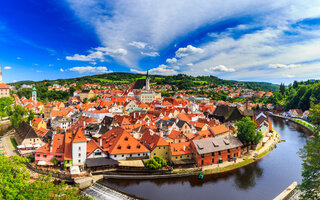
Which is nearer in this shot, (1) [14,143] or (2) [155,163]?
(2) [155,163]

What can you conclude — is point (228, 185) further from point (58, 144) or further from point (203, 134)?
point (58, 144)

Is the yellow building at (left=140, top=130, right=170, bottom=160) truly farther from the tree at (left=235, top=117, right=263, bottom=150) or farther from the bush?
the tree at (left=235, top=117, right=263, bottom=150)

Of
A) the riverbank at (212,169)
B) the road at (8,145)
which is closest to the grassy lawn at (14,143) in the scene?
the road at (8,145)

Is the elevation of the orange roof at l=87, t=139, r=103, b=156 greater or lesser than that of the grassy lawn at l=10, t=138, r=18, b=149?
greater

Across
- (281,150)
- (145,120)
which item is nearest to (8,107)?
(145,120)

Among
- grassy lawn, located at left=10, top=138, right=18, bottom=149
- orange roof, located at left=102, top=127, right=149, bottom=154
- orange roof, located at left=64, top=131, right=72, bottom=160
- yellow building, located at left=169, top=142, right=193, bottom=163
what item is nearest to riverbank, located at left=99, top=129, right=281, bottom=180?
yellow building, located at left=169, top=142, right=193, bottom=163

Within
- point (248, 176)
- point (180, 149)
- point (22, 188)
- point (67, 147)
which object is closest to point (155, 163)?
point (180, 149)
